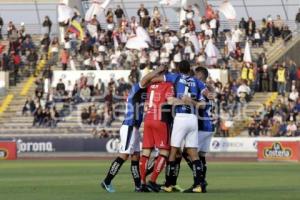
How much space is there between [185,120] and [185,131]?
21 centimetres

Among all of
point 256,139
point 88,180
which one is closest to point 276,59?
point 256,139

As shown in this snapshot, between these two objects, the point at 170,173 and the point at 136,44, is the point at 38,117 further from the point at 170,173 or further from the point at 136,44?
the point at 170,173

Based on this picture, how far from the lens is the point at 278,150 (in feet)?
139

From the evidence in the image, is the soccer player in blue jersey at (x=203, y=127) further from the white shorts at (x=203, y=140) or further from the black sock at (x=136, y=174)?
the black sock at (x=136, y=174)

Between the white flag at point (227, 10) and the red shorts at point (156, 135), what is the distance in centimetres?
3321

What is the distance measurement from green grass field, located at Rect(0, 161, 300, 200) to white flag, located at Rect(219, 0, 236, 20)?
2155 cm

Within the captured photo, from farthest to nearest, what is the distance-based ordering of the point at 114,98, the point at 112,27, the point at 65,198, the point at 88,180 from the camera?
the point at 112,27 < the point at 114,98 < the point at 88,180 < the point at 65,198

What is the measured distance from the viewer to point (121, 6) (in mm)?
58094

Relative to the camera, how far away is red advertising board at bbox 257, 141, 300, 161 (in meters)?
41.7

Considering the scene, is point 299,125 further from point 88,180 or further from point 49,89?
point 88,180

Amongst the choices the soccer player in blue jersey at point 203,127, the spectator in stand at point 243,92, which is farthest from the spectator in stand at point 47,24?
the soccer player in blue jersey at point 203,127

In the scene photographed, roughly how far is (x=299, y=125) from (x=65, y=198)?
28.1 metres

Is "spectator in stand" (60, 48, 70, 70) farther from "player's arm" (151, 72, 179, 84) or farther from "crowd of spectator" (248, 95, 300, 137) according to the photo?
"player's arm" (151, 72, 179, 84)

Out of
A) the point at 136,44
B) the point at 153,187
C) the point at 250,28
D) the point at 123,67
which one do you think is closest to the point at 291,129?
the point at 250,28
